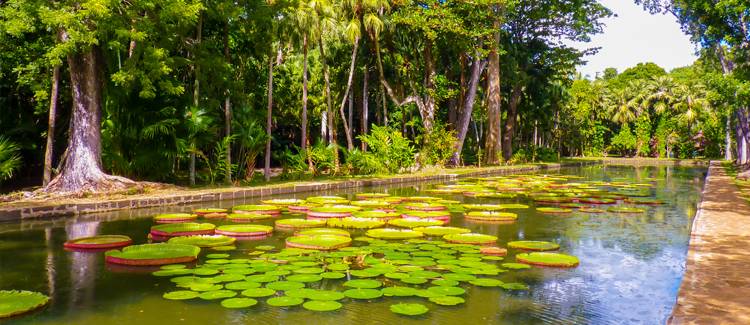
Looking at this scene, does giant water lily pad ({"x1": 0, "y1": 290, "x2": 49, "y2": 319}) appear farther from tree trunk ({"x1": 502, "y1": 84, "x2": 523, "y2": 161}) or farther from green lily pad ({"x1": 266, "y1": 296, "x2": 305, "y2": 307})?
tree trunk ({"x1": 502, "y1": 84, "x2": 523, "y2": 161})

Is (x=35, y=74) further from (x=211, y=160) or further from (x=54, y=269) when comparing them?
(x=54, y=269)

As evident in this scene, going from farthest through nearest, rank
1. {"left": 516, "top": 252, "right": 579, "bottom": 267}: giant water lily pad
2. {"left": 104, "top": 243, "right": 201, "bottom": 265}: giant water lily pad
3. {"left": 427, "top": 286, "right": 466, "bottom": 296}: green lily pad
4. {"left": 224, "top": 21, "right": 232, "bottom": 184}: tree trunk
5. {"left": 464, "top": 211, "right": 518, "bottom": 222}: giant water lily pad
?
{"left": 224, "top": 21, "right": 232, "bottom": 184}: tree trunk < {"left": 464, "top": 211, "right": 518, "bottom": 222}: giant water lily pad < {"left": 516, "top": 252, "right": 579, "bottom": 267}: giant water lily pad < {"left": 104, "top": 243, "right": 201, "bottom": 265}: giant water lily pad < {"left": 427, "top": 286, "right": 466, "bottom": 296}: green lily pad

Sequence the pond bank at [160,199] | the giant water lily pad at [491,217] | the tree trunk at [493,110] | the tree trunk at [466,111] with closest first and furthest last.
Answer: the pond bank at [160,199]
the giant water lily pad at [491,217]
the tree trunk at [466,111]
the tree trunk at [493,110]

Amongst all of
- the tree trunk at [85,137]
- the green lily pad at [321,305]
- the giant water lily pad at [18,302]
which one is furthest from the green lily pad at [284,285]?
the tree trunk at [85,137]

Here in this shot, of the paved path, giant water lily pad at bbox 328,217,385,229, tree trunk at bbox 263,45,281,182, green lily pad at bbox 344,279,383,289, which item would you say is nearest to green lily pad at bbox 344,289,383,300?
green lily pad at bbox 344,279,383,289

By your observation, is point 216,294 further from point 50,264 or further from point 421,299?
point 50,264

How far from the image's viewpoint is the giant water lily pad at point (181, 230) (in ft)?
22.9

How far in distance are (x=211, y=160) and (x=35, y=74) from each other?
452 centimetres

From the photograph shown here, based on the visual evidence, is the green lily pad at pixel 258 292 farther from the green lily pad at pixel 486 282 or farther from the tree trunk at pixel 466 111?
the tree trunk at pixel 466 111

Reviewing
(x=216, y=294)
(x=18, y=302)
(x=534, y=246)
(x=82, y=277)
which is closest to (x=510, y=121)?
(x=534, y=246)

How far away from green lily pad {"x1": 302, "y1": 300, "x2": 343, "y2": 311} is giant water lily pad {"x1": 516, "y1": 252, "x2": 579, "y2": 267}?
7.86 feet

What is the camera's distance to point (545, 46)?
30.4 metres

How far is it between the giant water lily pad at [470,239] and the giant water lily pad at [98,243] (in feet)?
12.1

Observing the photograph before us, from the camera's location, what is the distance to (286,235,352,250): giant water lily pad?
6.07 metres
